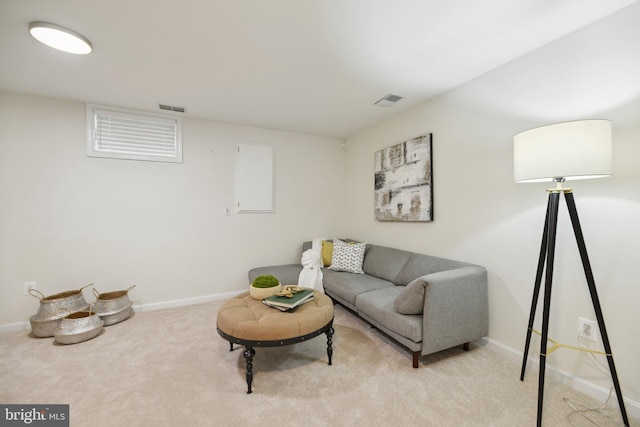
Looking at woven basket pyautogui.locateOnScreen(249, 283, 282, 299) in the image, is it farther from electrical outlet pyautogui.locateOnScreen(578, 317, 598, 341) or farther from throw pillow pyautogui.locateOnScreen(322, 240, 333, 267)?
electrical outlet pyautogui.locateOnScreen(578, 317, 598, 341)

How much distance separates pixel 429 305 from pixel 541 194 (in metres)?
1.16

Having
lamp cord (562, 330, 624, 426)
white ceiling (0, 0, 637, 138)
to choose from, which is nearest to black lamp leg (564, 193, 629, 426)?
lamp cord (562, 330, 624, 426)

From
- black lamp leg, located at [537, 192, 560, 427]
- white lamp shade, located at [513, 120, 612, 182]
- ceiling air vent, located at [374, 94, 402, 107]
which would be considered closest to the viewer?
white lamp shade, located at [513, 120, 612, 182]

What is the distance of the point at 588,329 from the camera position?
5.31 feet

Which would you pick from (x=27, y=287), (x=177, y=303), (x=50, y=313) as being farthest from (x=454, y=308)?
(x=27, y=287)

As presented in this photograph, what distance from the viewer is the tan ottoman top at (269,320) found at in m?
1.62

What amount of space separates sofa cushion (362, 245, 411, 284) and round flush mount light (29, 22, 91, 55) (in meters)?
3.19

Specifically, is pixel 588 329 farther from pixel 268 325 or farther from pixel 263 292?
pixel 263 292

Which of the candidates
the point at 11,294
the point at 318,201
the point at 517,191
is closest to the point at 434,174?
the point at 517,191

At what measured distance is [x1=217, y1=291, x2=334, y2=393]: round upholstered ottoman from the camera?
1.61 metres

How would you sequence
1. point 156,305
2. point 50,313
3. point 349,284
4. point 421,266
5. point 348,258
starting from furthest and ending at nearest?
point 348,258 → point 156,305 → point 349,284 → point 421,266 → point 50,313

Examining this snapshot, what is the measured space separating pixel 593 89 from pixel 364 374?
7.94 feet

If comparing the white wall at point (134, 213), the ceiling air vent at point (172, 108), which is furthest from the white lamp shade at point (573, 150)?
the ceiling air vent at point (172, 108)

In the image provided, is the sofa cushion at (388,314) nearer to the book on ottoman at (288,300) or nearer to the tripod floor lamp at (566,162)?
the book on ottoman at (288,300)
